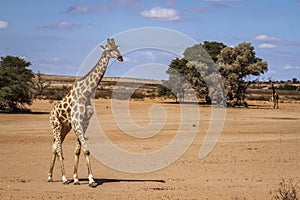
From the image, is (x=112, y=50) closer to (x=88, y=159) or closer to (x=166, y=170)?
(x=88, y=159)

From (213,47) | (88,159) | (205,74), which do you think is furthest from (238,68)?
(88,159)

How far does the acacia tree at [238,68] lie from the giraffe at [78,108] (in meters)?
41.2

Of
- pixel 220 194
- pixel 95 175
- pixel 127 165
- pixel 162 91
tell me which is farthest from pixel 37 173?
pixel 162 91

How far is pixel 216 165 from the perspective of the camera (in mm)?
17938

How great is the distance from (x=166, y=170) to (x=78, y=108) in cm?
395

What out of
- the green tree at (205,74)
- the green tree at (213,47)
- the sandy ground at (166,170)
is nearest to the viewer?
the sandy ground at (166,170)

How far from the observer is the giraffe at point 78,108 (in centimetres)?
1424

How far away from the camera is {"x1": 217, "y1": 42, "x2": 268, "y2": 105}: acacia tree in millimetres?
55594

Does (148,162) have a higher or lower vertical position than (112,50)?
lower

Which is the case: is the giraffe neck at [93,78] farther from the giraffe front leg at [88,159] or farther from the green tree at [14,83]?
the green tree at [14,83]

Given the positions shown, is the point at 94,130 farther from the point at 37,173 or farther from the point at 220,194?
the point at 220,194

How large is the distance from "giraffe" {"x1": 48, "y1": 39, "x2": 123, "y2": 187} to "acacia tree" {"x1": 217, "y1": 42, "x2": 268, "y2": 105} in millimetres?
41177

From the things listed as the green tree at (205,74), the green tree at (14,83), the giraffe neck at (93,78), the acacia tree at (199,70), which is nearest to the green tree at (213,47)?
the acacia tree at (199,70)

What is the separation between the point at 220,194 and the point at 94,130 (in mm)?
17606
